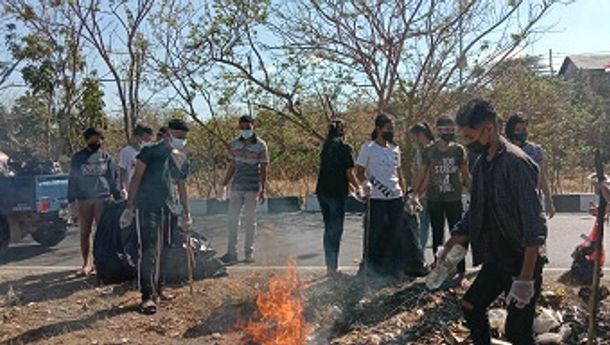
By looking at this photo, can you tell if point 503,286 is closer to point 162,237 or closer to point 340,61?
point 162,237

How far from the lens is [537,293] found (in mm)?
3844

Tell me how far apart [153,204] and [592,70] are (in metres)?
33.3

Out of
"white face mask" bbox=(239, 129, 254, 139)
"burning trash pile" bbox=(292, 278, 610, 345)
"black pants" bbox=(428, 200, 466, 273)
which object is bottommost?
"burning trash pile" bbox=(292, 278, 610, 345)

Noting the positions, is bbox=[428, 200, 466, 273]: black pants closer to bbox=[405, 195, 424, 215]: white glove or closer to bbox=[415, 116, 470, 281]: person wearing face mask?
bbox=[415, 116, 470, 281]: person wearing face mask

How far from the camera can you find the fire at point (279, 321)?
16.6ft

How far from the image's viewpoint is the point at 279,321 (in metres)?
5.27

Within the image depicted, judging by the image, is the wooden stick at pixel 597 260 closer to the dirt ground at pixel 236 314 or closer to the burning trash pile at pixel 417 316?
the burning trash pile at pixel 417 316

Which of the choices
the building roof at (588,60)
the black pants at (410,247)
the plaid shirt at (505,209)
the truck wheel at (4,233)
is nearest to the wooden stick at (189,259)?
the black pants at (410,247)

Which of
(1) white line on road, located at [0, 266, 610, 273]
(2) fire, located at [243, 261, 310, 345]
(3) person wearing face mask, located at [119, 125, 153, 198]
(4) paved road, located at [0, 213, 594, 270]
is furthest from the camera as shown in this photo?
(4) paved road, located at [0, 213, 594, 270]

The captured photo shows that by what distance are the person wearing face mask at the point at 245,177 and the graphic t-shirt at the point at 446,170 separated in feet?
7.80

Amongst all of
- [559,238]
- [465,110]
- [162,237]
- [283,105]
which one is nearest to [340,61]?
[283,105]

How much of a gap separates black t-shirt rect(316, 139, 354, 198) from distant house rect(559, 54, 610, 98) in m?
22.7

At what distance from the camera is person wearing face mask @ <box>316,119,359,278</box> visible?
6992 mm

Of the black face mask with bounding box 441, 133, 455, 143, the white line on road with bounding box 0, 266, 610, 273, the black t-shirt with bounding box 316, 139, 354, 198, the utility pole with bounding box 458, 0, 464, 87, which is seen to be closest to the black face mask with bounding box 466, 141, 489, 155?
the black face mask with bounding box 441, 133, 455, 143
